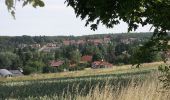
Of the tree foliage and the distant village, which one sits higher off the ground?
the tree foliage

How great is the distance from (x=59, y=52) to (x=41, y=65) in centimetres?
2664

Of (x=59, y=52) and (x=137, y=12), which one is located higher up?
(x=137, y=12)

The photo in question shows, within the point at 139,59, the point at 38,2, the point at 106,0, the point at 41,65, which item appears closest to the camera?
the point at 38,2

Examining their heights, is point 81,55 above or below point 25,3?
below

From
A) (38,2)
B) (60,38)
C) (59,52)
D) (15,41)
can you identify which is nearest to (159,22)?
(38,2)

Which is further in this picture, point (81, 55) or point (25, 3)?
point (81, 55)

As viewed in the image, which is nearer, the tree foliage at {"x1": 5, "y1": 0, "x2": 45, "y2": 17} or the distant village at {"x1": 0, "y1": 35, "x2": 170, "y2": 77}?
the tree foliage at {"x1": 5, "y1": 0, "x2": 45, "y2": 17}

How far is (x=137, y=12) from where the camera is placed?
5.86 meters

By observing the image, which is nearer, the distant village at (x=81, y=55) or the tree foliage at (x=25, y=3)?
the tree foliage at (x=25, y=3)

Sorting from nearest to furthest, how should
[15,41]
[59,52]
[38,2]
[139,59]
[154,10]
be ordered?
1. [38,2]
2. [154,10]
3. [139,59]
4. [15,41]
5. [59,52]

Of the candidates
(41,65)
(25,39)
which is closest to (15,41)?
(25,39)

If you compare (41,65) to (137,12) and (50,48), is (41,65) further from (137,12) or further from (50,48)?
(137,12)

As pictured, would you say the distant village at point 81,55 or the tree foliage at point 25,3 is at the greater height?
the tree foliage at point 25,3

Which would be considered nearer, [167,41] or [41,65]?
[167,41]
